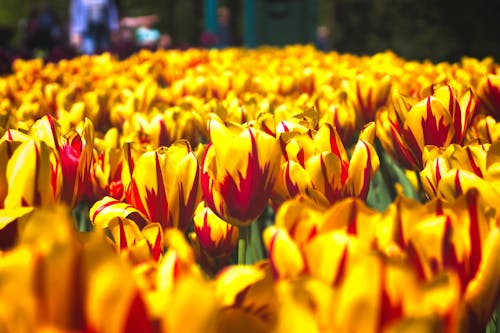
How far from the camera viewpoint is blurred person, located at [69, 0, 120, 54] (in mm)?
14078

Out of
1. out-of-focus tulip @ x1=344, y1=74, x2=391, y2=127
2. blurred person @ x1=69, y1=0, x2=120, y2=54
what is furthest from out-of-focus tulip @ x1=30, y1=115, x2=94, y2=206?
blurred person @ x1=69, y1=0, x2=120, y2=54

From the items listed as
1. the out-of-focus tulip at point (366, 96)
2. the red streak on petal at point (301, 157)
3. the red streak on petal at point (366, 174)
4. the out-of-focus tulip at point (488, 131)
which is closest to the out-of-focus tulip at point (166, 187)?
the red streak on petal at point (301, 157)

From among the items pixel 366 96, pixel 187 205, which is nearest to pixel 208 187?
pixel 187 205

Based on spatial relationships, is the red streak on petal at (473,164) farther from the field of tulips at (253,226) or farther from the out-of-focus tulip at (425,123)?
the out-of-focus tulip at (425,123)

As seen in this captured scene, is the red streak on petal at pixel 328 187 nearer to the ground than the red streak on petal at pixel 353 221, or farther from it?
nearer to the ground

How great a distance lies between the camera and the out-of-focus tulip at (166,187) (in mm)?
1376

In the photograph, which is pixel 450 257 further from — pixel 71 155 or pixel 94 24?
pixel 94 24

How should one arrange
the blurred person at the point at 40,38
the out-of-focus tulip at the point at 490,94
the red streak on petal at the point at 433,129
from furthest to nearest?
the blurred person at the point at 40,38 → the out-of-focus tulip at the point at 490,94 → the red streak on petal at the point at 433,129

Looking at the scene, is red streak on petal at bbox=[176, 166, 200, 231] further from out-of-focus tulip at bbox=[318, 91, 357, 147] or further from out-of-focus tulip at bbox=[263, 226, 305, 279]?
out-of-focus tulip at bbox=[318, 91, 357, 147]

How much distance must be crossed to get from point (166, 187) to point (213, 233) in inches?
10.2

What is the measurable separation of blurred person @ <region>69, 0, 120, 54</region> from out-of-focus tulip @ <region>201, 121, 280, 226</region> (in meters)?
12.9

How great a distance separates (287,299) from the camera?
71 cm

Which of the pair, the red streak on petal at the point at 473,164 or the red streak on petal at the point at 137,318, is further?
the red streak on petal at the point at 473,164

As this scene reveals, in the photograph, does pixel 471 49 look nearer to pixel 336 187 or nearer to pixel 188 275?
pixel 336 187
